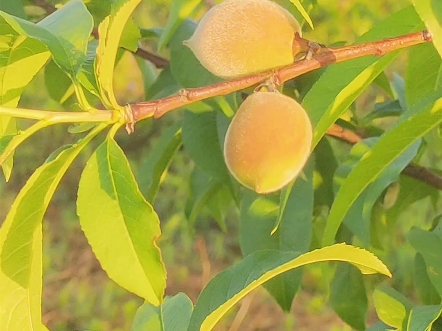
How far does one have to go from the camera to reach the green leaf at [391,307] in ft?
2.19

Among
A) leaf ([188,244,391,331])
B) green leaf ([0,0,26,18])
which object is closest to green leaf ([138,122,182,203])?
green leaf ([0,0,26,18])

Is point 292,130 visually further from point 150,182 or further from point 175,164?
point 175,164

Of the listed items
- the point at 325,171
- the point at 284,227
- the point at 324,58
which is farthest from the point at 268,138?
the point at 325,171

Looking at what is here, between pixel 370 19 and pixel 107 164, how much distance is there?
2143 millimetres

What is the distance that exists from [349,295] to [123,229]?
1.80ft

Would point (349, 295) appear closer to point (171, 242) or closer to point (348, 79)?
point (348, 79)

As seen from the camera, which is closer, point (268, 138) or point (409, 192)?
point (268, 138)

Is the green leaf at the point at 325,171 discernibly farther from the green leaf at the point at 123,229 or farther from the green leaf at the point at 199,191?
the green leaf at the point at 123,229


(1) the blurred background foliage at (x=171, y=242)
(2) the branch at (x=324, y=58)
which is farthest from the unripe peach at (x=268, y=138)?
(1) the blurred background foliage at (x=171, y=242)

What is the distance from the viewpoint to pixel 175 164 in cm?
272

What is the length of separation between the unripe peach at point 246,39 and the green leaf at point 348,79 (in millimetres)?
70

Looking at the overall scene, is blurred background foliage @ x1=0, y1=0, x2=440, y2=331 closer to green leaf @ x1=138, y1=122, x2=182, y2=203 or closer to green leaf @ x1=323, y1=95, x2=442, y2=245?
green leaf @ x1=138, y1=122, x2=182, y2=203

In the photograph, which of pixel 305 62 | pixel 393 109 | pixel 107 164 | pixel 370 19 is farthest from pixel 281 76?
pixel 370 19

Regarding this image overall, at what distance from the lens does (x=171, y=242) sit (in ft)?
8.48
